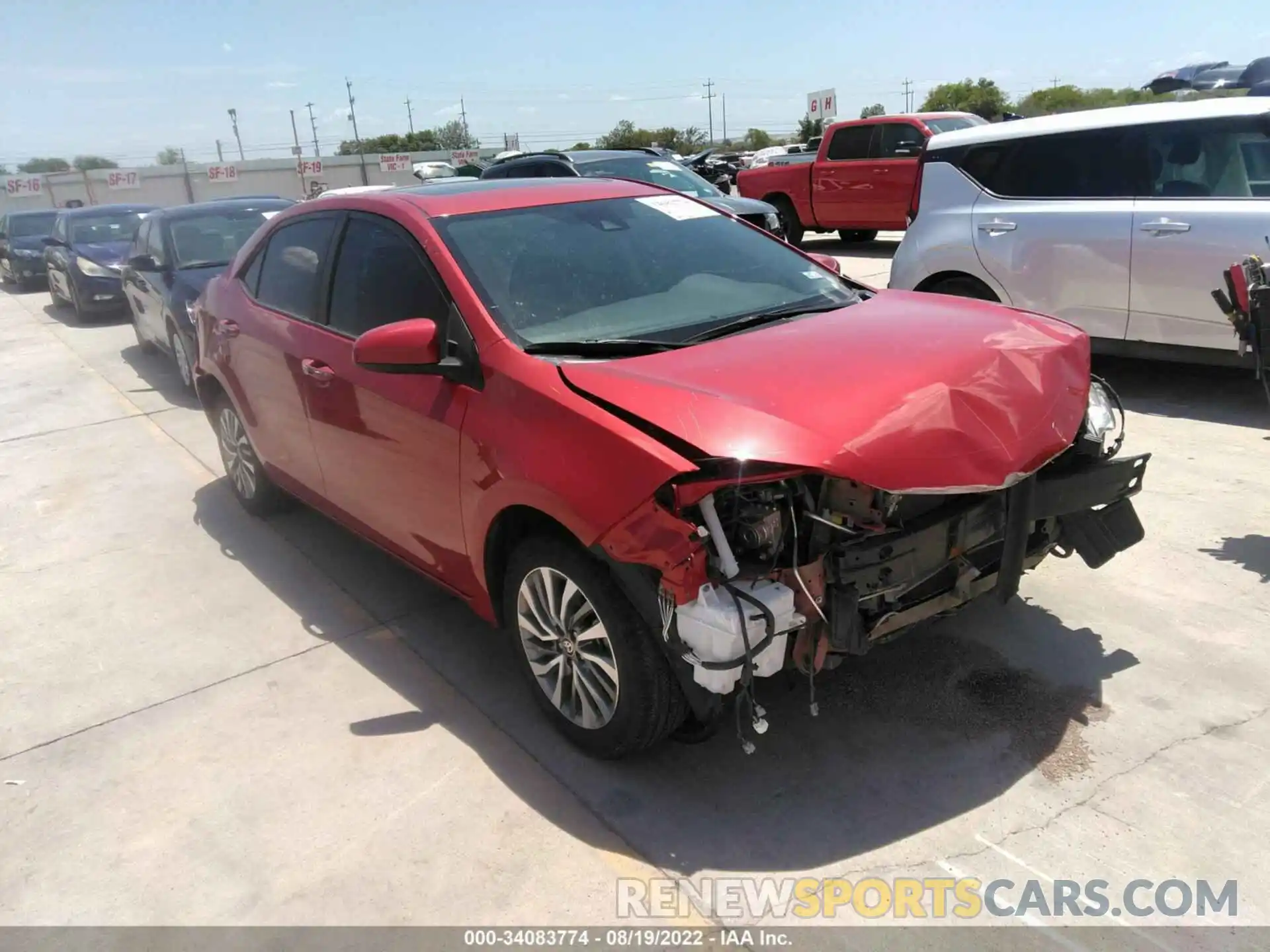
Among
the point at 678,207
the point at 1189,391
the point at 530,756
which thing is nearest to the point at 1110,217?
the point at 1189,391

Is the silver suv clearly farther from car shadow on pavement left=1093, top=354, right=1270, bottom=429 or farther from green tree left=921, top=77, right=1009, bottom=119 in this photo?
green tree left=921, top=77, right=1009, bottom=119

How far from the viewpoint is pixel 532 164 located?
45.4 ft

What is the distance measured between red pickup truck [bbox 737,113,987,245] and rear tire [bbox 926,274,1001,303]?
Result: 6.56 metres

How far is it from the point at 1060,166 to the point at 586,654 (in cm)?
543

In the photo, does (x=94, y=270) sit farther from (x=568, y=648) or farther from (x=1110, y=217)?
(x=568, y=648)

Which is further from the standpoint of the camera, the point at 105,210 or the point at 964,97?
the point at 964,97

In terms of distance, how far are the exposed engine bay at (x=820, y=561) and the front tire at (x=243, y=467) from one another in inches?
135

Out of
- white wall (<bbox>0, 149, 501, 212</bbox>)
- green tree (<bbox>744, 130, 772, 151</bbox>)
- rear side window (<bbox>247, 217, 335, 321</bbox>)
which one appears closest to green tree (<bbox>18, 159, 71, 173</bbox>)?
white wall (<bbox>0, 149, 501, 212</bbox>)

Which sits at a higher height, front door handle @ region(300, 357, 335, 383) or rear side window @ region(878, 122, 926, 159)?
rear side window @ region(878, 122, 926, 159)

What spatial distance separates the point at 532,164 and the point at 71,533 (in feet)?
31.8

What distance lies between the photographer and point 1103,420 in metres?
3.36

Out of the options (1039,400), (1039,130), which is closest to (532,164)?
(1039,130)

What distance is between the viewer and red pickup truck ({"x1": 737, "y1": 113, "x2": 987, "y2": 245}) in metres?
13.7

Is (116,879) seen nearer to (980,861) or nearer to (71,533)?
(980,861)
